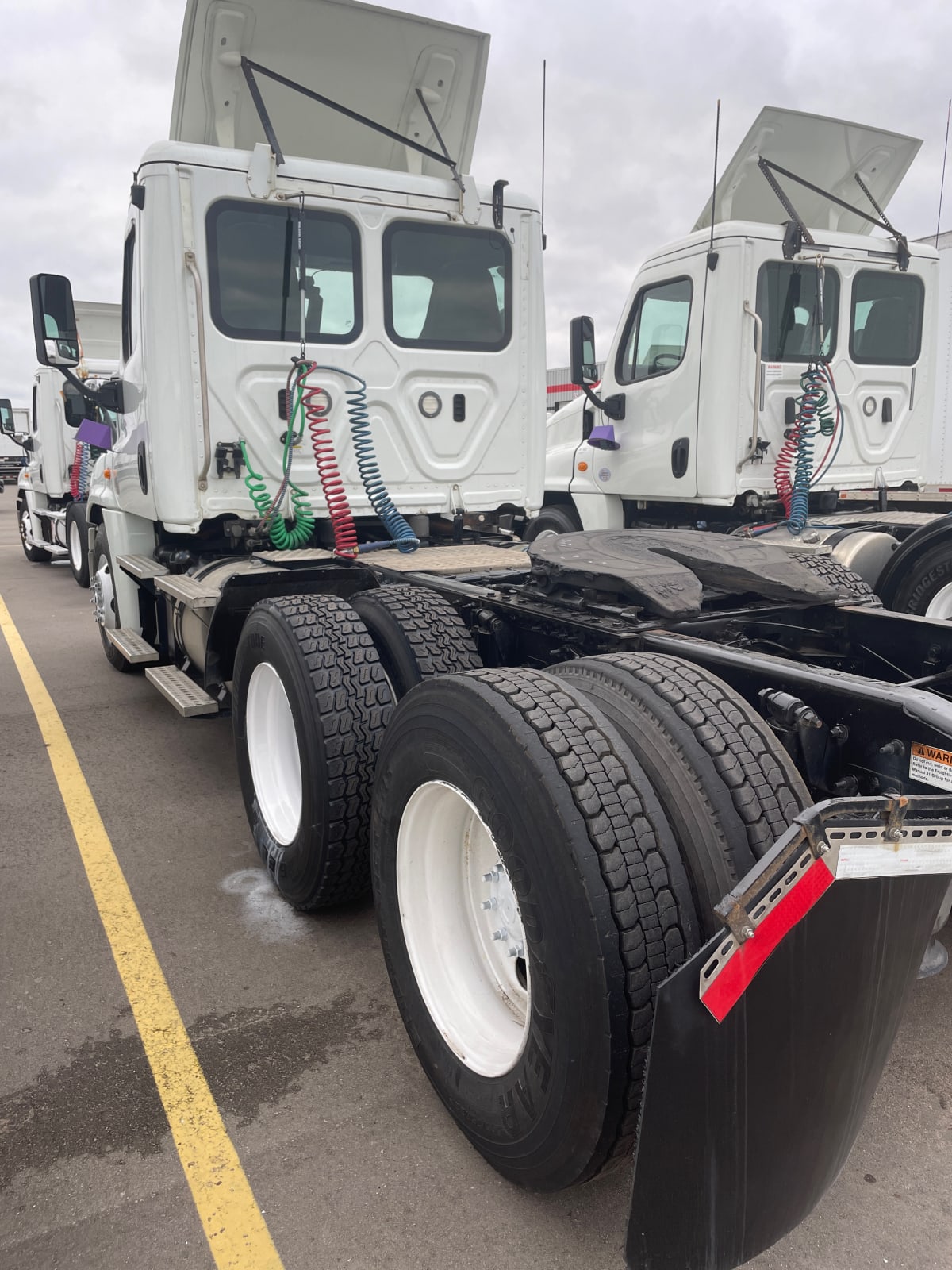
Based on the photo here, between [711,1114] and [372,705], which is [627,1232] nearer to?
[711,1114]

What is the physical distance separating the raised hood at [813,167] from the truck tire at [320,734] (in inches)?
186

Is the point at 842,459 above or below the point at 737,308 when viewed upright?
below

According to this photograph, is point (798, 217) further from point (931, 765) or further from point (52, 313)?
point (931, 765)

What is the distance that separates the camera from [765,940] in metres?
1.48

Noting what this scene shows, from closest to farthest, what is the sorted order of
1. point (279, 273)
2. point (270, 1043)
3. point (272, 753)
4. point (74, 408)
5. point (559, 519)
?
point (270, 1043), point (272, 753), point (279, 273), point (559, 519), point (74, 408)

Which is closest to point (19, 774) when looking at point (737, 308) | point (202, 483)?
point (202, 483)

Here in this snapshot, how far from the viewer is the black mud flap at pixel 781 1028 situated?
148 centimetres

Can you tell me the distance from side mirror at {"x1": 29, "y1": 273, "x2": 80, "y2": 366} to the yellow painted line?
259 cm

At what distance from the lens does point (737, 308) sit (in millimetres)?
6016

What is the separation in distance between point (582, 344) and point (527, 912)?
17.1 ft

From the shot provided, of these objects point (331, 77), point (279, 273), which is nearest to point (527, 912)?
point (279, 273)

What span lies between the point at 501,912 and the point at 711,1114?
92 cm

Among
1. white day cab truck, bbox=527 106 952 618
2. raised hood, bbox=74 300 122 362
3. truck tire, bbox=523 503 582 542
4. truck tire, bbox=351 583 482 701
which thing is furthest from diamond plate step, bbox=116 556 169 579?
raised hood, bbox=74 300 122 362

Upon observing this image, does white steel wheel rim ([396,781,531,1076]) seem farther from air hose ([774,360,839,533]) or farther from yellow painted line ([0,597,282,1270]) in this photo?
air hose ([774,360,839,533])
